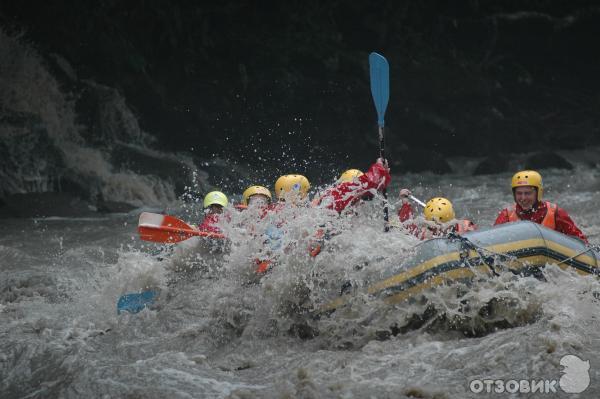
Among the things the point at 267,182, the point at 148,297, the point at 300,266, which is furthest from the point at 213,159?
the point at 300,266

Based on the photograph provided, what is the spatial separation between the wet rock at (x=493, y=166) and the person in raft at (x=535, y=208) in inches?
398

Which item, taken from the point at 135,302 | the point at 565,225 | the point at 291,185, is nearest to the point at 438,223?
the point at 565,225

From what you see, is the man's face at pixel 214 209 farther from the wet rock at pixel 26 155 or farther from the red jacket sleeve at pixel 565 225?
the wet rock at pixel 26 155

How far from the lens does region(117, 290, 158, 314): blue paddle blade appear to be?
5805 millimetres

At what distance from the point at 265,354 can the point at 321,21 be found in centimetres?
1225

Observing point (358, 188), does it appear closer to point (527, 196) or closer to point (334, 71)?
point (527, 196)

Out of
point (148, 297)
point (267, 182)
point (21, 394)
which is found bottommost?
point (21, 394)

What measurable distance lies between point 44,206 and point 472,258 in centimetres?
827

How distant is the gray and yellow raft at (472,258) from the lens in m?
4.64

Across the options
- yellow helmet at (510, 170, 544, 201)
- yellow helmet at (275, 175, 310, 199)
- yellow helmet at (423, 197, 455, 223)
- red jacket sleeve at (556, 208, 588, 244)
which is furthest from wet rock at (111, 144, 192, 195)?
red jacket sleeve at (556, 208, 588, 244)

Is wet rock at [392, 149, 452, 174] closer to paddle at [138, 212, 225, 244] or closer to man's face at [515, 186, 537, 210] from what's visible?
man's face at [515, 186, 537, 210]

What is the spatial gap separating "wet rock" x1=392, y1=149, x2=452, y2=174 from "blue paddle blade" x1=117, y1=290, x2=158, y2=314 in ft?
33.6

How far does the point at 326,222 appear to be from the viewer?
531cm

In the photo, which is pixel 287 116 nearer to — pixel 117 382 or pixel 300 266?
pixel 300 266
